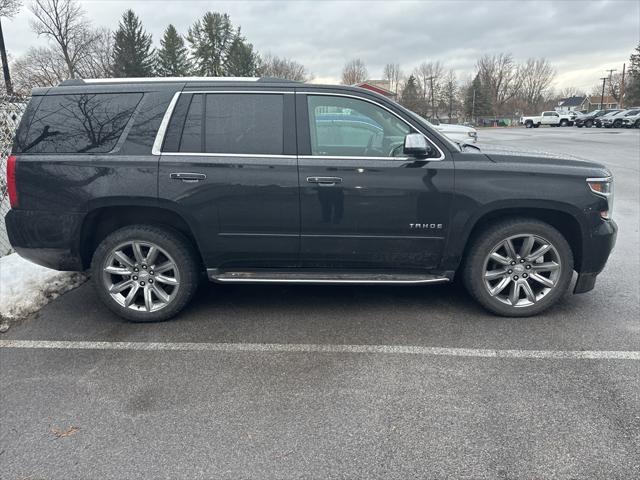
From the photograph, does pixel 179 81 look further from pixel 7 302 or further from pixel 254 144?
pixel 7 302

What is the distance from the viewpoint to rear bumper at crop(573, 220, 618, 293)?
383 centimetres

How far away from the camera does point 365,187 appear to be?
3.72 meters

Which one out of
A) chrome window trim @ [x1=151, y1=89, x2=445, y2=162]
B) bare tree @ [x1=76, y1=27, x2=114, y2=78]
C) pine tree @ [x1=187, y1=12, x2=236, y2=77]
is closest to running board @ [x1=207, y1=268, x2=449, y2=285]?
chrome window trim @ [x1=151, y1=89, x2=445, y2=162]

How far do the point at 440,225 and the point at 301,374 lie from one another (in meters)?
1.65

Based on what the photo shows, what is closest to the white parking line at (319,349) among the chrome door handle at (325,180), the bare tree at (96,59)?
the chrome door handle at (325,180)

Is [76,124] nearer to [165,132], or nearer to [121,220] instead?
[165,132]

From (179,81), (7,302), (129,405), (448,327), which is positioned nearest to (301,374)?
(129,405)

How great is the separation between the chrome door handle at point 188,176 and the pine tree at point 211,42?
6452 centimetres

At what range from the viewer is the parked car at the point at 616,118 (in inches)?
1570

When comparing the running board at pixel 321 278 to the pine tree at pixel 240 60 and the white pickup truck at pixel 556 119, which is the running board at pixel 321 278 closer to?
the white pickup truck at pixel 556 119

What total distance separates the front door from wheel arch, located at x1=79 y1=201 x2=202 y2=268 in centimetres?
105

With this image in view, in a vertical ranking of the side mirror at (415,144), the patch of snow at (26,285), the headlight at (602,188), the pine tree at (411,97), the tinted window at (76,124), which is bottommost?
the patch of snow at (26,285)

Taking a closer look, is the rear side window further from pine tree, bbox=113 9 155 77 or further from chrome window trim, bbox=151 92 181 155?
pine tree, bbox=113 9 155 77

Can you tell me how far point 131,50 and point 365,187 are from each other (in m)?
57.0
